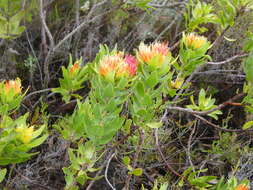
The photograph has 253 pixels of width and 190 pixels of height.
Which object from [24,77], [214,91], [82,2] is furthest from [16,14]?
[214,91]

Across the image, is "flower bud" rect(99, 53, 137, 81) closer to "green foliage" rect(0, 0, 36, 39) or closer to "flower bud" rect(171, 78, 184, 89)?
"flower bud" rect(171, 78, 184, 89)

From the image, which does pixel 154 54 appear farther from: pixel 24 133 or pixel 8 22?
pixel 8 22

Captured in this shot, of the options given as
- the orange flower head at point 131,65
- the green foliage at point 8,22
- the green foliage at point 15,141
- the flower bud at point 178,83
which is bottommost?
the green foliage at point 15,141

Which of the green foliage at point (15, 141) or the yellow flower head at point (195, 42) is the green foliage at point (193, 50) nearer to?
the yellow flower head at point (195, 42)

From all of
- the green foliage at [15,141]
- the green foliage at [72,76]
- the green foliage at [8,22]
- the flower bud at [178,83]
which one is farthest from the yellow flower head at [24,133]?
the green foliage at [8,22]

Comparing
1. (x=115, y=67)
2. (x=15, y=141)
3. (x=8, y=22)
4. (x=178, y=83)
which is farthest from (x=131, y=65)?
(x=8, y=22)

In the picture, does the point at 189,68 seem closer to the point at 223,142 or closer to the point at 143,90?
the point at 143,90

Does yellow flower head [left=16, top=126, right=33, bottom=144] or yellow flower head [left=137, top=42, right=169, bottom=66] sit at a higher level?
yellow flower head [left=137, top=42, right=169, bottom=66]

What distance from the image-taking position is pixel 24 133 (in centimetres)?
108

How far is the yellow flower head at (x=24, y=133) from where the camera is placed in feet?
3.51

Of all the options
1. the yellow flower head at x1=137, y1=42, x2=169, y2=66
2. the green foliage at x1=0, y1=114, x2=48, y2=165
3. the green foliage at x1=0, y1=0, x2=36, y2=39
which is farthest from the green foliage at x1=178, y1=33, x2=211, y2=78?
the green foliage at x1=0, y1=0, x2=36, y2=39

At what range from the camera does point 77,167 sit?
3.69ft

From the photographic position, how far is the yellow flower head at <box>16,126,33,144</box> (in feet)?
3.51

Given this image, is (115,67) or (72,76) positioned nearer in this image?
(115,67)
